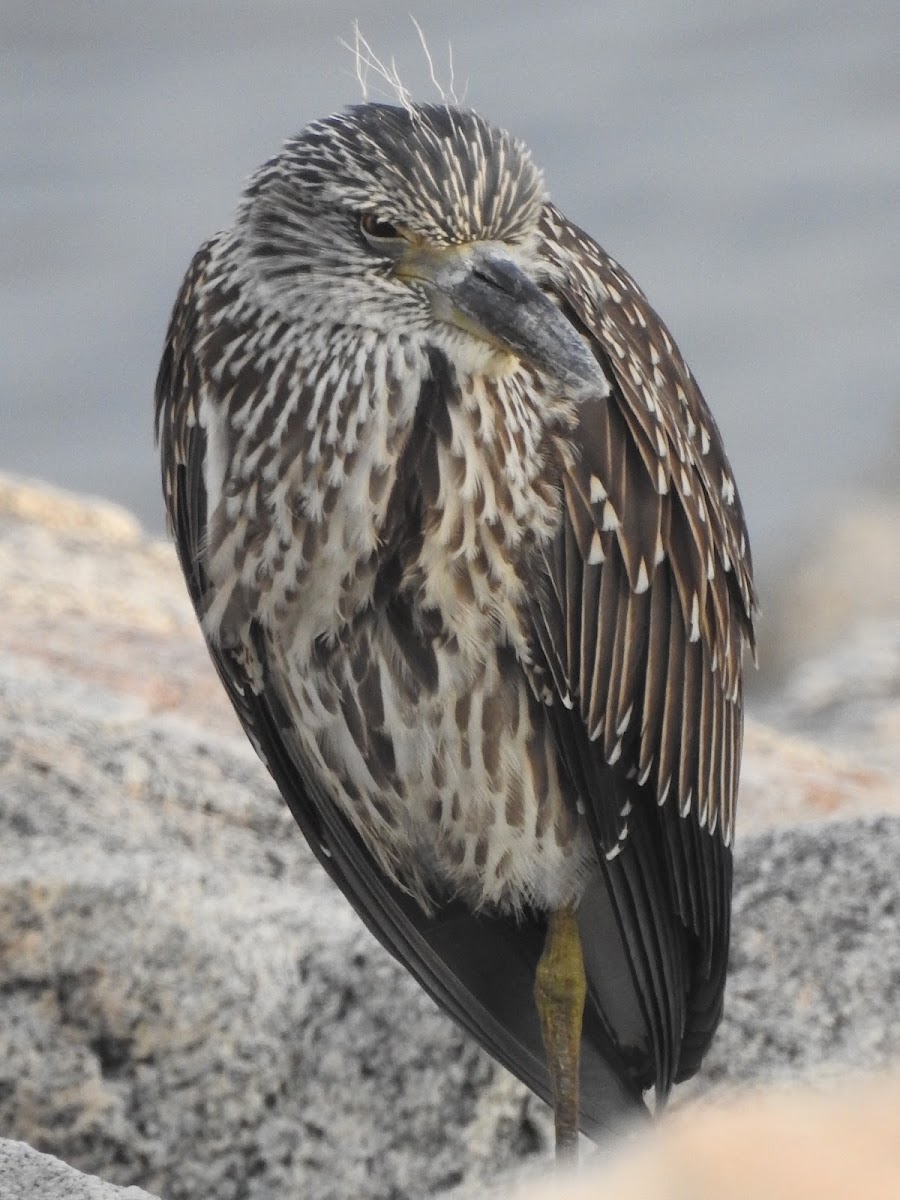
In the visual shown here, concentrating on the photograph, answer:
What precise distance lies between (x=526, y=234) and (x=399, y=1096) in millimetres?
1726

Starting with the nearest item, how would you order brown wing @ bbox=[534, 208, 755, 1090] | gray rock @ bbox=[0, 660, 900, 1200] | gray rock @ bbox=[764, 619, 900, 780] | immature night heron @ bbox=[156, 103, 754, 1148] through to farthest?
immature night heron @ bbox=[156, 103, 754, 1148], brown wing @ bbox=[534, 208, 755, 1090], gray rock @ bbox=[0, 660, 900, 1200], gray rock @ bbox=[764, 619, 900, 780]

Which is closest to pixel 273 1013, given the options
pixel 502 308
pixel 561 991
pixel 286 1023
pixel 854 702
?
pixel 286 1023

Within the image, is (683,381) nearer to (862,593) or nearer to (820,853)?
(820,853)

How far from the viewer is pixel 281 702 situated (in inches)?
150

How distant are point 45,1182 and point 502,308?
5.28ft

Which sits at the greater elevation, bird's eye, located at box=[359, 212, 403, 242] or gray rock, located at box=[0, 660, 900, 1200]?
bird's eye, located at box=[359, 212, 403, 242]

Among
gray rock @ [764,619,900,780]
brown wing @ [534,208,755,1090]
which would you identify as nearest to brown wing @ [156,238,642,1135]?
brown wing @ [534,208,755,1090]

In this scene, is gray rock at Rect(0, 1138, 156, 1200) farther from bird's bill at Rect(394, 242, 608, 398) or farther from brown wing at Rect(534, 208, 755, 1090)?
bird's bill at Rect(394, 242, 608, 398)

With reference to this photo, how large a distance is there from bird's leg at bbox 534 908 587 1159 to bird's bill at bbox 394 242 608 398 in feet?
4.26

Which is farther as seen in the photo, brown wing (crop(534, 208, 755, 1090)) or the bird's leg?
the bird's leg

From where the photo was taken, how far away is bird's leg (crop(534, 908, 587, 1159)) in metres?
3.95

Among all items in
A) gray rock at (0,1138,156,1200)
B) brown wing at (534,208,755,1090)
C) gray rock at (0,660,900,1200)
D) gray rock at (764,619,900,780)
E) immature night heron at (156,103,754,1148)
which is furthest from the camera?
gray rock at (764,619,900,780)

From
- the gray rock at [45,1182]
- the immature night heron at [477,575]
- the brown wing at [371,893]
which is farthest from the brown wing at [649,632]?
the gray rock at [45,1182]

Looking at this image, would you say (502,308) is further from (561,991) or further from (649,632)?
(561,991)
